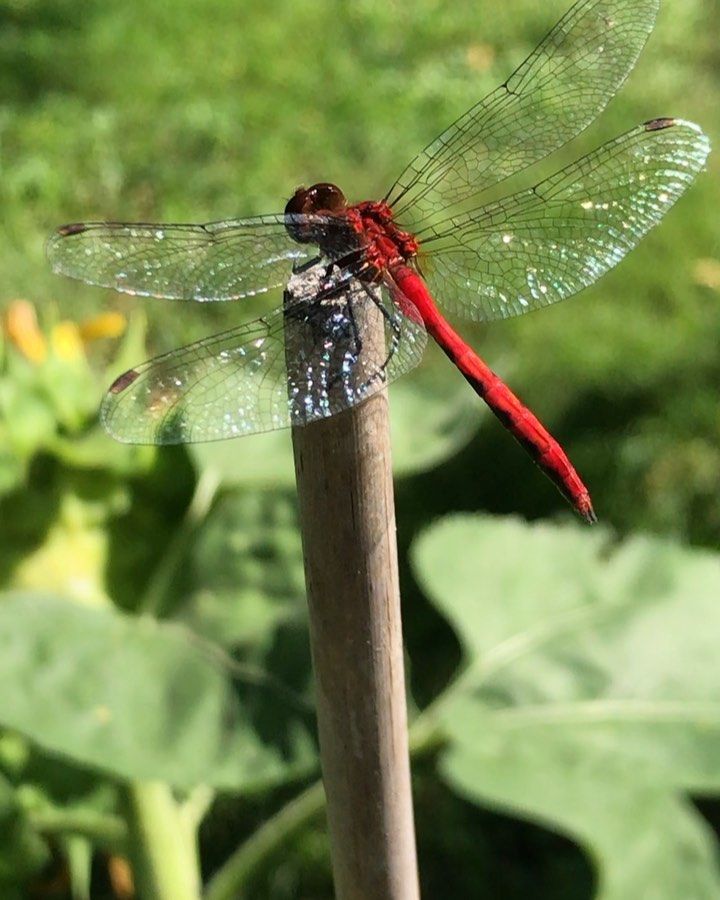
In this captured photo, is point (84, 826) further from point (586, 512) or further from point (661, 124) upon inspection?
point (661, 124)

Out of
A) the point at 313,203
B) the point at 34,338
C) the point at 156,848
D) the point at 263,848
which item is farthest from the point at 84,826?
the point at 313,203

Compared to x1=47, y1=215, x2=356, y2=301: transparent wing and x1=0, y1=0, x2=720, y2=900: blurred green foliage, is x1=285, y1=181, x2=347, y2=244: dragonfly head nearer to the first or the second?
x1=47, y1=215, x2=356, y2=301: transparent wing

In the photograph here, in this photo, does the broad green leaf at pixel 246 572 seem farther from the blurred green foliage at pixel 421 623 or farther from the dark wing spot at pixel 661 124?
the dark wing spot at pixel 661 124

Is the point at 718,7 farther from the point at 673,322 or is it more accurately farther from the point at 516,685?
the point at 516,685

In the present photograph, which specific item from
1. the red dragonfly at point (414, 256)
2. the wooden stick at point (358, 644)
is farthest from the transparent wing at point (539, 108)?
the wooden stick at point (358, 644)

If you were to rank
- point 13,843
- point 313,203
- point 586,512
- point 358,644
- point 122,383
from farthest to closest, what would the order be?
1. point 13,843
2. point 586,512
3. point 122,383
4. point 313,203
5. point 358,644
